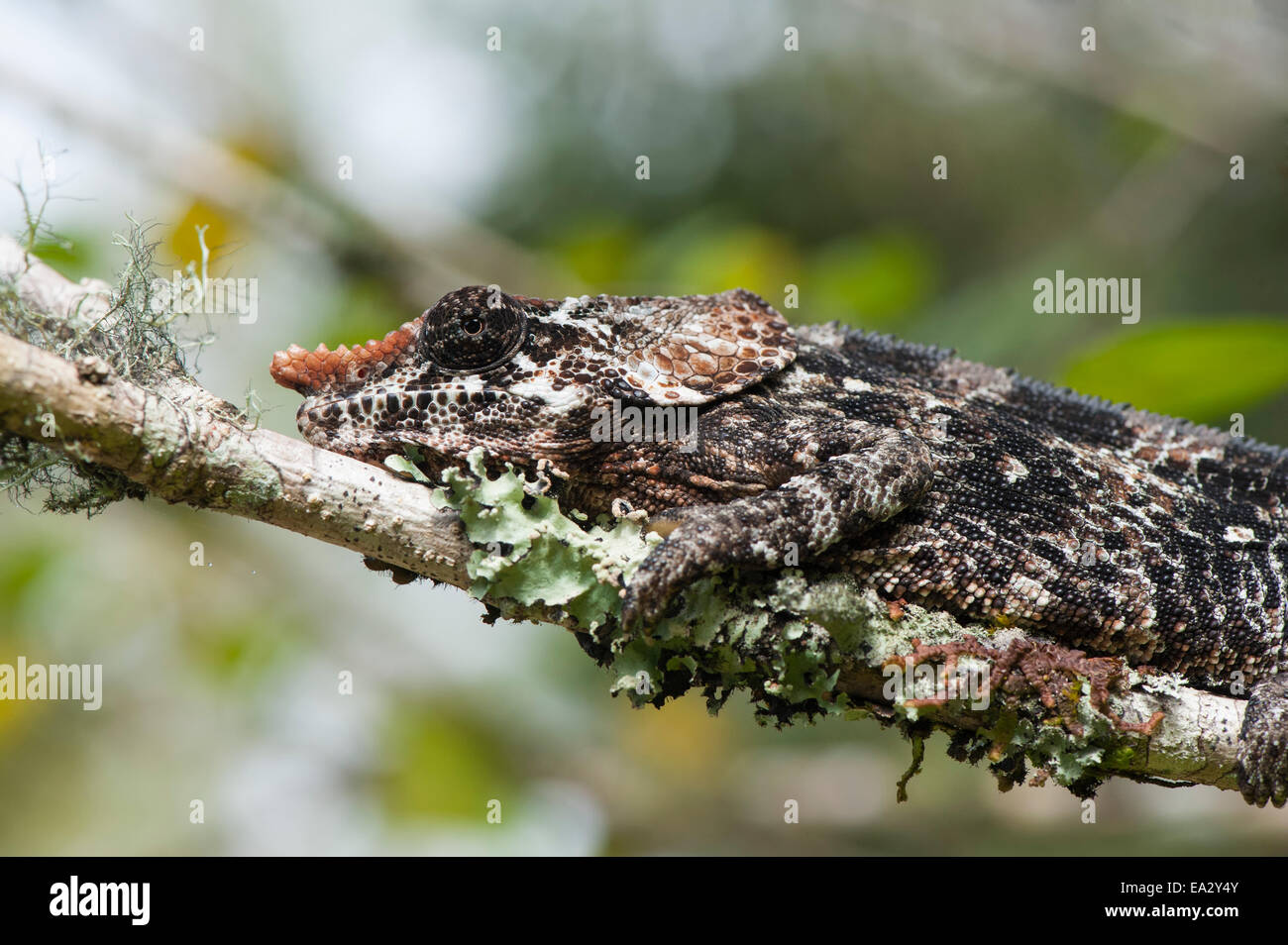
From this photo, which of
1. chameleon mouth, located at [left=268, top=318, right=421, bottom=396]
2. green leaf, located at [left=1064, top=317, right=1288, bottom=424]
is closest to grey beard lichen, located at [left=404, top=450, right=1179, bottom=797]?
chameleon mouth, located at [left=268, top=318, right=421, bottom=396]

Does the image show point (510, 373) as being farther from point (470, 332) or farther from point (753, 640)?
point (753, 640)

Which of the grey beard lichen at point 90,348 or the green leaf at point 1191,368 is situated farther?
the green leaf at point 1191,368

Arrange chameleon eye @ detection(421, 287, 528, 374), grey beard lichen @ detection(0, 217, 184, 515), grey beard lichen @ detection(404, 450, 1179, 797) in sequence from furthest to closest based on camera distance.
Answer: chameleon eye @ detection(421, 287, 528, 374), grey beard lichen @ detection(404, 450, 1179, 797), grey beard lichen @ detection(0, 217, 184, 515)

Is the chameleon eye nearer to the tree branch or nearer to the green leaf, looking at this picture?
the tree branch

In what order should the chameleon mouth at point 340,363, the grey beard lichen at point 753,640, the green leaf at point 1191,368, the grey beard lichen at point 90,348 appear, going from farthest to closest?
the green leaf at point 1191,368 → the chameleon mouth at point 340,363 → the grey beard lichen at point 753,640 → the grey beard lichen at point 90,348

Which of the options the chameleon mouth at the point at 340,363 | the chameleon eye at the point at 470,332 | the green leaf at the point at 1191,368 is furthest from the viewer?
the green leaf at the point at 1191,368

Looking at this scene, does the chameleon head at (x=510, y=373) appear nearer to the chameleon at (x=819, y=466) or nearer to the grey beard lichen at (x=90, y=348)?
the chameleon at (x=819, y=466)

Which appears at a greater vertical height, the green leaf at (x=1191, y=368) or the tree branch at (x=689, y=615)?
the green leaf at (x=1191, y=368)

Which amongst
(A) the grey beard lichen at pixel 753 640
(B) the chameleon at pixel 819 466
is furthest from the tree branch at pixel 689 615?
(B) the chameleon at pixel 819 466
